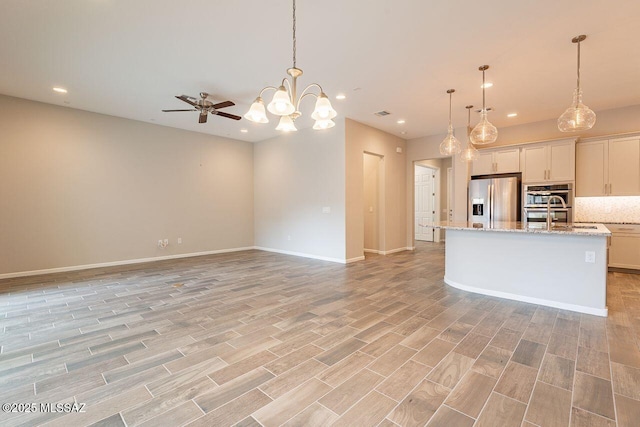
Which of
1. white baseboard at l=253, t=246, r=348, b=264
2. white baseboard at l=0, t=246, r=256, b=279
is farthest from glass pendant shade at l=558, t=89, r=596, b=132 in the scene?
white baseboard at l=0, t=246, r=256, b=279

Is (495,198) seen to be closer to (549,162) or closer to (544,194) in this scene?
(544,194)

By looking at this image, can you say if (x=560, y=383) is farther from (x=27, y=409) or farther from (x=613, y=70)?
(x=613, y=70)

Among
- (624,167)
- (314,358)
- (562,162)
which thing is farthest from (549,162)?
(314,358)

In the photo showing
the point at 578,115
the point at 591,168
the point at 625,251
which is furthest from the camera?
the point at 591,168

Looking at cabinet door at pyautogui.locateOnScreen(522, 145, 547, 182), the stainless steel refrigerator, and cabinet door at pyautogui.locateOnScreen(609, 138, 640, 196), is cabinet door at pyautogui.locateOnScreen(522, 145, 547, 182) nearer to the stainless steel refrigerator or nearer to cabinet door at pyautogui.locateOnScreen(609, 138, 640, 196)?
the stainless steel refrigerator

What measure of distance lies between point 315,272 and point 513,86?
4518mm

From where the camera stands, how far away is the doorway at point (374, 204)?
7367 mm

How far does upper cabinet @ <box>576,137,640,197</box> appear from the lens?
517 cm

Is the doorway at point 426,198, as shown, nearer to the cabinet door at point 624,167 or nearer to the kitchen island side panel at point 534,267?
the cabinet door at point 624,167

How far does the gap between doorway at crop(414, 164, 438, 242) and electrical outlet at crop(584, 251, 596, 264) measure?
235 inches

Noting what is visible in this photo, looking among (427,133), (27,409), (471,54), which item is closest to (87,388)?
(27,409)

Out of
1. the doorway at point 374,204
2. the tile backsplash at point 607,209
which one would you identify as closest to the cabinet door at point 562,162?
the tile backsplash at point 607,209

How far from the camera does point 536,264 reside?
11.9ft

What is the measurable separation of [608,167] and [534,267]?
3.64m
